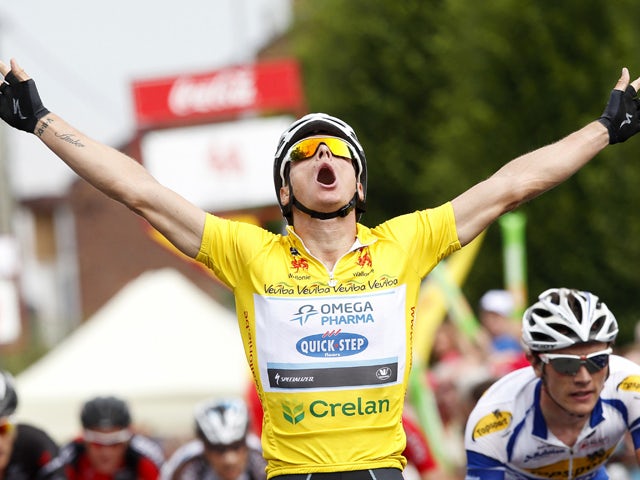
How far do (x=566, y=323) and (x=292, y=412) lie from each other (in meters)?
1.58

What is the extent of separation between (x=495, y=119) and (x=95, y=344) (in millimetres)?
11573

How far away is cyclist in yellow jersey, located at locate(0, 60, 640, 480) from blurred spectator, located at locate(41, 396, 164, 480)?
12.9ft

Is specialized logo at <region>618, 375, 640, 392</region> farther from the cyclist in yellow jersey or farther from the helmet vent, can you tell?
the cyclist in yellow jersey

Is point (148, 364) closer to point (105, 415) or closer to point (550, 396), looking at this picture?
point (105, 415)

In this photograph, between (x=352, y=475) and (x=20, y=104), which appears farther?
(x=20, y=104)

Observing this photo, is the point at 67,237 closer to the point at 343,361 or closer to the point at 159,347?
the point at 159,347

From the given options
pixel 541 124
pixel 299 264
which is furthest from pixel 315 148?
pixel 541 124

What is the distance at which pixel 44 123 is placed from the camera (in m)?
6.02

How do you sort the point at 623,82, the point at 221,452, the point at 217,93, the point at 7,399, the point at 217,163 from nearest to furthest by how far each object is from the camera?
the point at 623,82, the point at 7,399, the point at 221,452, the point at 217,163, the point at 217,93

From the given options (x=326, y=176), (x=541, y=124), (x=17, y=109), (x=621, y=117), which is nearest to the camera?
(x=326, y=176)

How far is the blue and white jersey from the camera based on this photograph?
22.2 feet

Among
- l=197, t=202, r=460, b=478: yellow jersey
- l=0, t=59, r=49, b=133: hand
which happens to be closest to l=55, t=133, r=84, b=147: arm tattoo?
l=0, t=59, r=49, b=133: hand

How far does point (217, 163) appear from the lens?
3041cm

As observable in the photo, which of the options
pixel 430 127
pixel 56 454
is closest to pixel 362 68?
pixel 430 127
